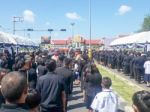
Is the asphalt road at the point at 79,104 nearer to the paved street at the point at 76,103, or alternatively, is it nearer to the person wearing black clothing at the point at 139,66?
the paved street at the point at 76,103

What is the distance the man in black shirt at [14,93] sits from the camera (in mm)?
3953

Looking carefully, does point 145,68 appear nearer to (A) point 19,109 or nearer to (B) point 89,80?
(B) point 89,80

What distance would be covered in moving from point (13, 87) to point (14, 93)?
2.3 inches

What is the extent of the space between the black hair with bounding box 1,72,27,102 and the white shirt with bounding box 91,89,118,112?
16.8 feet

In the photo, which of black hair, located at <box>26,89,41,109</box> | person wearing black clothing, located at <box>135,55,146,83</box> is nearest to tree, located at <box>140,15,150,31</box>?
person wearing black clothing, located at <box>135,55,146,83</box>

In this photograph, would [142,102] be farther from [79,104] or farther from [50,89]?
[79,104]

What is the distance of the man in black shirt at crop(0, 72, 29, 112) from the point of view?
3953 mm

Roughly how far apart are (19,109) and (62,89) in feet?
14.4

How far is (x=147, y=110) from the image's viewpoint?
11.1ft

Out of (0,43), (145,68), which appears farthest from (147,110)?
(0,43)

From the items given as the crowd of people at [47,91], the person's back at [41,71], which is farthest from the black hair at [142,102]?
the person's back at [41,71]

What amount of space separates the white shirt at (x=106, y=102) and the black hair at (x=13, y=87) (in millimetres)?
5116

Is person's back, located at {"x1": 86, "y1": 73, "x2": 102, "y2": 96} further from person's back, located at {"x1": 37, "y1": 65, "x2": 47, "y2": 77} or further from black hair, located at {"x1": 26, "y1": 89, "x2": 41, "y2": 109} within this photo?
black hair, located at {"x1": 26, "y1": 89, "x2": 41, "y2": 109}

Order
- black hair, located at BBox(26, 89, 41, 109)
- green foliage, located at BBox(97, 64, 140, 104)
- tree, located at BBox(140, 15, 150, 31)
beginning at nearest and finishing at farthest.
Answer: black hair, located at BBox(26, 89, 41, 109)
green foliage, located at BBox(97, 64, 140, 104)
tree, located at BBox(140, 15, 150, 31)
